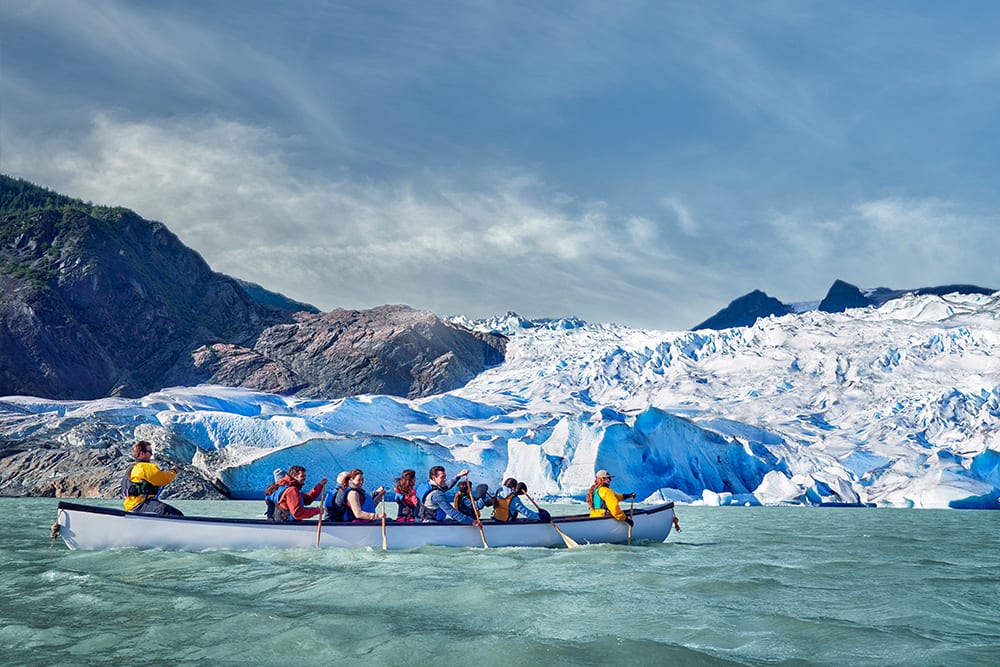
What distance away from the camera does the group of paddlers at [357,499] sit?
10906 millimetres

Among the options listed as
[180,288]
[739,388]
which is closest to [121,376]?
[180,288]

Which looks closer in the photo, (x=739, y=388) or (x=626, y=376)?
(x=739, y=388)

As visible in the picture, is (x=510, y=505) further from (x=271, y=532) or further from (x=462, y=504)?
(x=271, y=532)

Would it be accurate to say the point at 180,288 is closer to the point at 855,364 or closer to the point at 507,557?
the point at 855,364

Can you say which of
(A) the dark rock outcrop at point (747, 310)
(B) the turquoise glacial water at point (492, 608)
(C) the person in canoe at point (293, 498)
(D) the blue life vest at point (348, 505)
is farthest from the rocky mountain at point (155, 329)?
(B) the turquoise glacial water at point (492, 608)

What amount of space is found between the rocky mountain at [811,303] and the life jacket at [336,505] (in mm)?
101610

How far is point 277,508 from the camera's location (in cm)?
1179

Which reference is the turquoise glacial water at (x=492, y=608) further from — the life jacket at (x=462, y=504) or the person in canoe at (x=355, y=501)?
the life jacket at (x=462, y=504)

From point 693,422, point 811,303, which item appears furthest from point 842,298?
point 693,422

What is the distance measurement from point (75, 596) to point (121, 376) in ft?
219

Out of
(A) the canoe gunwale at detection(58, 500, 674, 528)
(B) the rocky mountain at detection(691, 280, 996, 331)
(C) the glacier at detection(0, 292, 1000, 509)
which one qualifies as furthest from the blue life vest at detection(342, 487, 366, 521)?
(B) the rocky mountain at detection(691, 280, 996, 331)

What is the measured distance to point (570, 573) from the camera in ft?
31.9

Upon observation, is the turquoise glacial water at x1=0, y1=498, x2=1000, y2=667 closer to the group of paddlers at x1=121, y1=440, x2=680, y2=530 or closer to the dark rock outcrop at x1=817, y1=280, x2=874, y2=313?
the group of paddlers at x1=121, y1=440, x2=680, y2=530

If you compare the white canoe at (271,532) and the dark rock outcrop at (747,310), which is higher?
the dark rock outcrop at (747,310)
